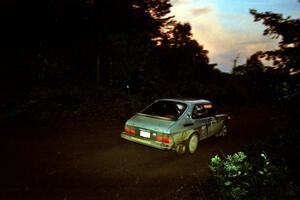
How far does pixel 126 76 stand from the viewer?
1716cm

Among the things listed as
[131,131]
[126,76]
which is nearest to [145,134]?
[131,131]

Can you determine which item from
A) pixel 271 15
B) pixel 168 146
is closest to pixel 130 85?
pixel 168 146

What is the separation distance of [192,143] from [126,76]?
30.3 ft

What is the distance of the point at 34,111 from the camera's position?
12430mm

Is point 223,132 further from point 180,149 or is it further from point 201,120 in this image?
point 180,149

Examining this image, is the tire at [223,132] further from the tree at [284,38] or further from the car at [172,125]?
the tree at [284,38]

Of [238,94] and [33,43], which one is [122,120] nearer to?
[33,43]

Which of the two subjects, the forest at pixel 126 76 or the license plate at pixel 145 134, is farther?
the license plate at pixel 145 134

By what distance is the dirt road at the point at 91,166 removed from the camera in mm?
5688

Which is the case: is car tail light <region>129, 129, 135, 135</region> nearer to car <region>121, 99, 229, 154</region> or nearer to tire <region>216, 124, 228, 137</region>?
car <region>121, 99, 229, 154</region>

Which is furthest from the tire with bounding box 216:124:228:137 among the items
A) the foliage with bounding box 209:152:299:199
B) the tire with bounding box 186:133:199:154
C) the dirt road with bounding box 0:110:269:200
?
the foliage with bounding box 209:152:299:199

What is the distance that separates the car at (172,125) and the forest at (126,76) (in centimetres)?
218

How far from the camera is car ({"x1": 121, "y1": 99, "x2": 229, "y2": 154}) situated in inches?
307

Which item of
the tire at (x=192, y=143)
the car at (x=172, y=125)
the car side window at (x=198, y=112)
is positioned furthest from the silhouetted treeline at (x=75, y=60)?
the tire at (x=192, y=143)
